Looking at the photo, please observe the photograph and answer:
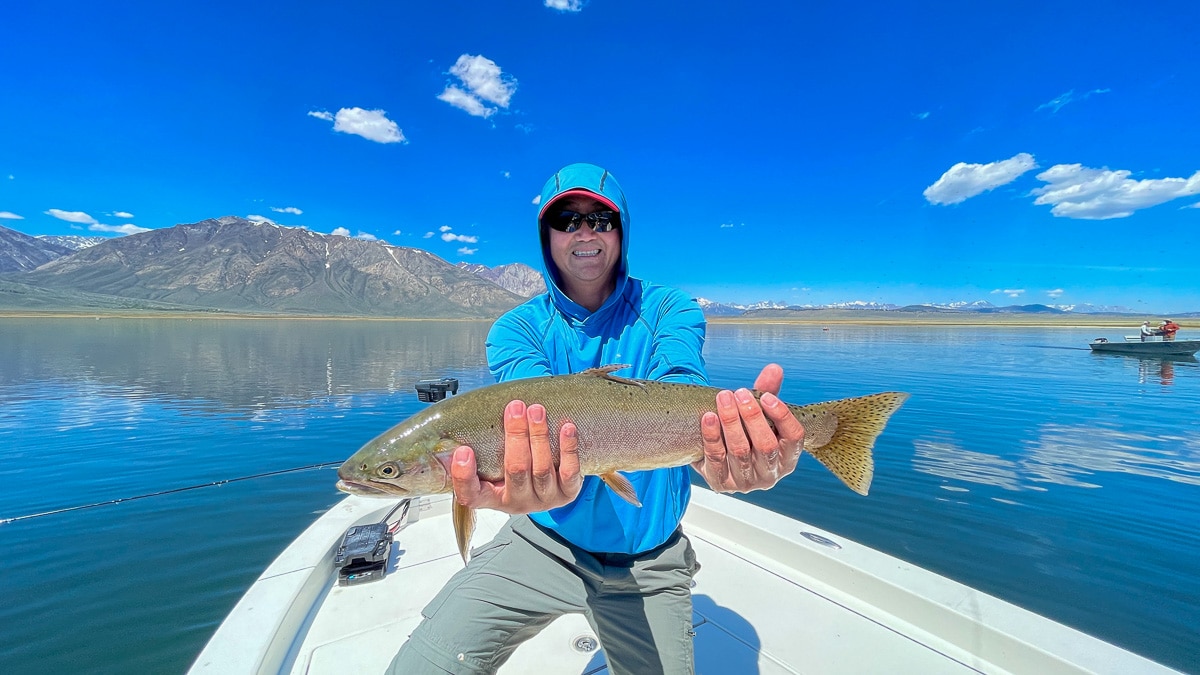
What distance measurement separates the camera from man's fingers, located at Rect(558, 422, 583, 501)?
3.14 meters

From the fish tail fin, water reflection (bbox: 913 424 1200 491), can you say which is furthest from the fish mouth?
water reflection (bbox: 913 424 1200 491)

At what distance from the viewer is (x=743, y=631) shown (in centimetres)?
469

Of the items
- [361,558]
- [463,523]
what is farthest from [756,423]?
[361,558]

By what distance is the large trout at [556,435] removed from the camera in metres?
3.29

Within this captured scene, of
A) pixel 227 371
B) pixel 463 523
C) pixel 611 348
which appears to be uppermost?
pixel 611 348

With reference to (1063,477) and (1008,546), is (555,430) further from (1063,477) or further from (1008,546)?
(1063,477)

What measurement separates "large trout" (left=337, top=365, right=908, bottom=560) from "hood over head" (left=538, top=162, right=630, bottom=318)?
A: 941mm

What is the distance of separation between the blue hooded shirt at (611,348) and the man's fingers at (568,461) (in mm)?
562

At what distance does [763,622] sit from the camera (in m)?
4.79

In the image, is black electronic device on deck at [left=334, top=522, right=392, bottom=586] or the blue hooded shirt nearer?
the blue hooded shirt

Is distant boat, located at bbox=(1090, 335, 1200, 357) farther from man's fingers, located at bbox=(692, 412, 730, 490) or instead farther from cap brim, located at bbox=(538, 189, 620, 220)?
cap brim, located at bbox=(538, 189, 620, 220)

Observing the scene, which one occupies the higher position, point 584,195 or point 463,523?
point 584,195

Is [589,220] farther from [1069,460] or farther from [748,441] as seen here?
[1069,460]

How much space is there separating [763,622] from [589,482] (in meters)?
2.52
